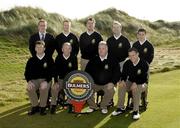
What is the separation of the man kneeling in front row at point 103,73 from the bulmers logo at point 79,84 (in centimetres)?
41

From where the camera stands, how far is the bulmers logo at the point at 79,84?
10.9 meters

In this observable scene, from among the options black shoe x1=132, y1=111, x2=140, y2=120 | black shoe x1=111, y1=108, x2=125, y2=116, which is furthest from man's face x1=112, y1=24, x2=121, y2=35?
black shoe x1=132, y1=111, x2=140, y2=120

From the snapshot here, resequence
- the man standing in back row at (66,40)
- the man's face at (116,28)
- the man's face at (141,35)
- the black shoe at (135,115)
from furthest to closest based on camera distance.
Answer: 1. the man standing in back row at (66,40)
2. the man's face at (116,28)
3. the man's face at (141,35)
4. the black shoe at (135,115)

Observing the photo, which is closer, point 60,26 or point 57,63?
point 57,63

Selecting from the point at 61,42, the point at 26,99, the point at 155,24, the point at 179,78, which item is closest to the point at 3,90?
the point at 26,99

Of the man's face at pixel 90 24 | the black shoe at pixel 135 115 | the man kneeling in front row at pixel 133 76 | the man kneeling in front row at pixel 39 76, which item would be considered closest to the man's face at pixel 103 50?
the man kneeling in front row at pixel 133 76

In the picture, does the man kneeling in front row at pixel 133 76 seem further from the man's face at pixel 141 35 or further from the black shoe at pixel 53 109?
the black shoe at pixel 53 109

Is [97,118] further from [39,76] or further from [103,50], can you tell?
[39,76]

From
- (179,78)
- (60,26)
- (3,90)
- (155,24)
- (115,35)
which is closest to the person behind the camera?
(115,35)

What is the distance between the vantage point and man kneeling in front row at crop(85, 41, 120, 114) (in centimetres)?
1124

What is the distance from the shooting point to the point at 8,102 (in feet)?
41.0

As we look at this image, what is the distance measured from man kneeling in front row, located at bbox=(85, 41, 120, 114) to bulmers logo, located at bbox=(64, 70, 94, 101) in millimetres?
409

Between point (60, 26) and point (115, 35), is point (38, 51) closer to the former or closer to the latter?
point (115, 35)

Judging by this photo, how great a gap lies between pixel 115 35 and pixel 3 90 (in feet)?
13.1
